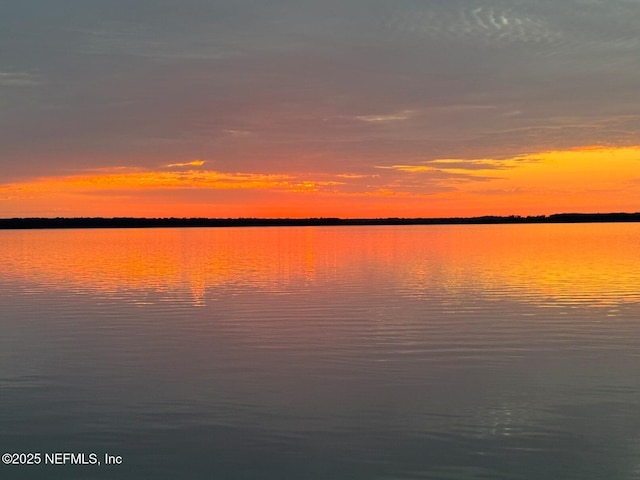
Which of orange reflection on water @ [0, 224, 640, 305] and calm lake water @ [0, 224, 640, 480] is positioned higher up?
orange reflection on water @ [0, 224, 640, 305]

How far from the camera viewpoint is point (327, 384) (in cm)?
1520

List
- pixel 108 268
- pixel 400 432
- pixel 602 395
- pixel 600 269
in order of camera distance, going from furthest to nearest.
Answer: pixel 108 268
pixel 600 269
pixel 602 395
pixel 400 432

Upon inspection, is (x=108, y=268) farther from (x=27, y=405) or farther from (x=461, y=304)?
(x=27, y=405)

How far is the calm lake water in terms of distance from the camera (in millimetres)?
10820

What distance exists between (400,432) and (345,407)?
1715 mm

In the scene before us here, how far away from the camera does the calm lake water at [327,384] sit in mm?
10820

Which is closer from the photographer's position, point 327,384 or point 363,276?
point 327,384

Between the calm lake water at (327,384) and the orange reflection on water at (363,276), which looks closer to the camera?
the calm lake water at (327,384)

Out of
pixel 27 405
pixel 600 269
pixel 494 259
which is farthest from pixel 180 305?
pixel 494 259

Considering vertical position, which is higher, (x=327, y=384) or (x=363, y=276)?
(x=363, y=276)

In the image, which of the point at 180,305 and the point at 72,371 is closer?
the point at 72,371

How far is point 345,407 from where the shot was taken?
13414 millimetres

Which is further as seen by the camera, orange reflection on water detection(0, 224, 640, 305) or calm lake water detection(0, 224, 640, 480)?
orange reflection on water detection(0, 224, 640, 305)

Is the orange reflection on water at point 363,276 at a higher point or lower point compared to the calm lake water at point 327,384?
higher
